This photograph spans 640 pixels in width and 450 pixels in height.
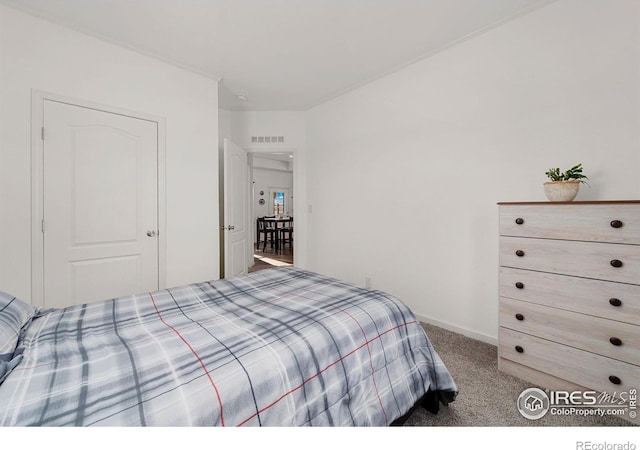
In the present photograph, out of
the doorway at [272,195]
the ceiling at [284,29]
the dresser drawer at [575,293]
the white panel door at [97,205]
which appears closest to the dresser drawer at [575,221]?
the dresser drawer at [575,293]

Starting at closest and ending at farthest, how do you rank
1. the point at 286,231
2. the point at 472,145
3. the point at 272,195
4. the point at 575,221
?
1. the point at 575,221
2. the point at 472,145
3. the point at 286,231
4. the point at 272,195

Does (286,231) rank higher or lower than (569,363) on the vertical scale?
higher

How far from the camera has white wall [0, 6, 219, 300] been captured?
2023 mm

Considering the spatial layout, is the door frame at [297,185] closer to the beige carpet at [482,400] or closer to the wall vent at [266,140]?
the wall vent at [266,140]

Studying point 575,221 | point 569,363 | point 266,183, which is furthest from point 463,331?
point 266,183

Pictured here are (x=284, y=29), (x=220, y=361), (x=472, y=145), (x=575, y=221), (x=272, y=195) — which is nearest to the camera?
(x=220, y=361)

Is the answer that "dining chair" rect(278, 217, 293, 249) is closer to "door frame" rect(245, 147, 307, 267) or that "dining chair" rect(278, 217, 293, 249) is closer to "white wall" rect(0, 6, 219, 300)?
"door frame" rect(245, 147, 307, 267)

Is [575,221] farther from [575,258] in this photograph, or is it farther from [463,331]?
[463,331]

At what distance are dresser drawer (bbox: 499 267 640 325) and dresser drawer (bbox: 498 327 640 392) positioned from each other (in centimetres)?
24

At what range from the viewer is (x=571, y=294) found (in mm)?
1611

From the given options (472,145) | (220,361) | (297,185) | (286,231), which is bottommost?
(220,361)

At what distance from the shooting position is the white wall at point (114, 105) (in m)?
2.02

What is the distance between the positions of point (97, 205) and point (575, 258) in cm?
352

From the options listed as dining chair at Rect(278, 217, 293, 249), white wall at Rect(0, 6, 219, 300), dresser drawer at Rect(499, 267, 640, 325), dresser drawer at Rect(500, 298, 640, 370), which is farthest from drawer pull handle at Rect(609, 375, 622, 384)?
dining chair at Rect(278, 217, 293, 249)
